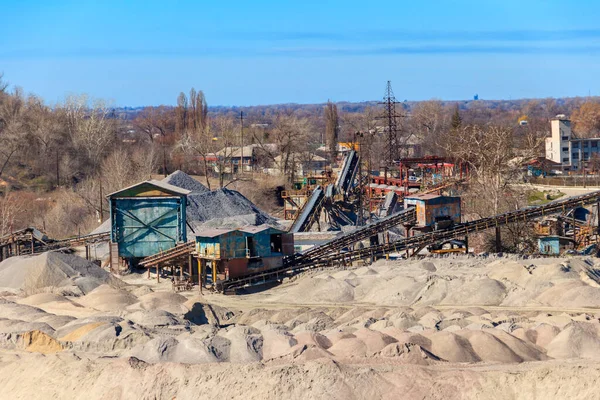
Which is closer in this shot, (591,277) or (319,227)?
(591,277)

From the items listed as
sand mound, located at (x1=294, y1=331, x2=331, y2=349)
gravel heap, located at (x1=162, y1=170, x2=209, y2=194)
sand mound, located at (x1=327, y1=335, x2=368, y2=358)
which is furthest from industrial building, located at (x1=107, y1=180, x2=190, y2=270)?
sand mound, located at (x1=327, y1=335, x2=368, y2=358)

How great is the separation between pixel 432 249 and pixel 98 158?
49349 mm

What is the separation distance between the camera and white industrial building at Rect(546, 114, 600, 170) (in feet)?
340

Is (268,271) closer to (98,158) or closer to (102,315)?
(102,315)

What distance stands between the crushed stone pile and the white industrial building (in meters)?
72.0

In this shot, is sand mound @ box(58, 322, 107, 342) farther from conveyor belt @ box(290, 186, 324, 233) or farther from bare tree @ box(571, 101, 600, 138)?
bare tree @ box(571, 101, 600, 138)

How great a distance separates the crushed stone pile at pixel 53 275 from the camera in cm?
3962

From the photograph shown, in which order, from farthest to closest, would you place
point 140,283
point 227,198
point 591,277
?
point 227,198
point 140,283
point 591,277

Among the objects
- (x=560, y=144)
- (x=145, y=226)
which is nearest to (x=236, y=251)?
(x=145, y=226)

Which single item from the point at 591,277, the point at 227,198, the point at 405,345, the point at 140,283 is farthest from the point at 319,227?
the point at 405,345

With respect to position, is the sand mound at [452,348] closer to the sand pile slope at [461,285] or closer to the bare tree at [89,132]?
the sand pile slope at [461,285]

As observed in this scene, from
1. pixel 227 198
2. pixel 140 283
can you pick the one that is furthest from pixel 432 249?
pixel 227 198

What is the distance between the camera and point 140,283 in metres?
43.4

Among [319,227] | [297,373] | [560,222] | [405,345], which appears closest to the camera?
[297,373]
